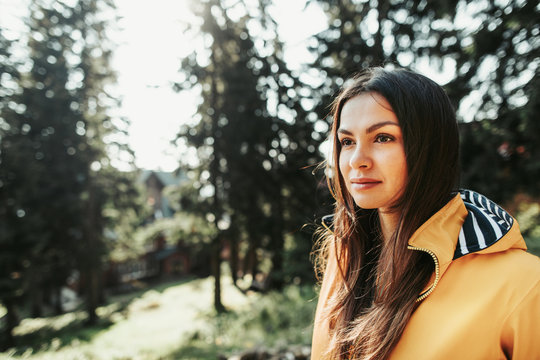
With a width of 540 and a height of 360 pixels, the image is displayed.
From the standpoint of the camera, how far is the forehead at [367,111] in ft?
4.45

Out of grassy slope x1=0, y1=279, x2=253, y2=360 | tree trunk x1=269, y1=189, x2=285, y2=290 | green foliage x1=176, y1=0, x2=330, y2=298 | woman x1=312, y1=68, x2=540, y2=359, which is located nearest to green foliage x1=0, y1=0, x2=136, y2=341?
grassy slope x1=0, y1=279, x2=253, y2=360

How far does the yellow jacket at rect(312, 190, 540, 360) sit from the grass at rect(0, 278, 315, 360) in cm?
130

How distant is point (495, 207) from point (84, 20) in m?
19.4

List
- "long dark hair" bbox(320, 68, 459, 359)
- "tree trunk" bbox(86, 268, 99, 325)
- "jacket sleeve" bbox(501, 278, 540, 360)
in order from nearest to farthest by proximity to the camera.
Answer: "jacket sleeve" bbox(501, 278, 540, 360) → "long dark hair" bbox(320, 68, 459, 359) → "tree trunk" bbox(86, 268, 99, 325)

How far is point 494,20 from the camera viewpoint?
685cm

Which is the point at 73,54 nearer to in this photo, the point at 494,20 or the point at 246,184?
the point at 246,184

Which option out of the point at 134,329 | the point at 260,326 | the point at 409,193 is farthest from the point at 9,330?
the point at 409,193

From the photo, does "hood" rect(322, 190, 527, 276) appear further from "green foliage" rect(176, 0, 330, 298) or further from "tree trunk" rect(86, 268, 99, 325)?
"tree trunk" rect(86, 268, 99, 325)

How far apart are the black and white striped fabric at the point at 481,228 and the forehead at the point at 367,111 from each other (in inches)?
18.7

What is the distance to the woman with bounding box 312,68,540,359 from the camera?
1017 mm

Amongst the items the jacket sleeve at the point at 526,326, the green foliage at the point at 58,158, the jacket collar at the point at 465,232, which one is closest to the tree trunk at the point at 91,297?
the green foliage at the point at 58,158

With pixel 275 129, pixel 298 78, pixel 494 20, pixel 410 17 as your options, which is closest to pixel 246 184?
pixel 275 129

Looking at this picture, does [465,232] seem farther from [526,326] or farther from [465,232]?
[526,326]

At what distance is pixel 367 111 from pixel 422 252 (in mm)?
642
